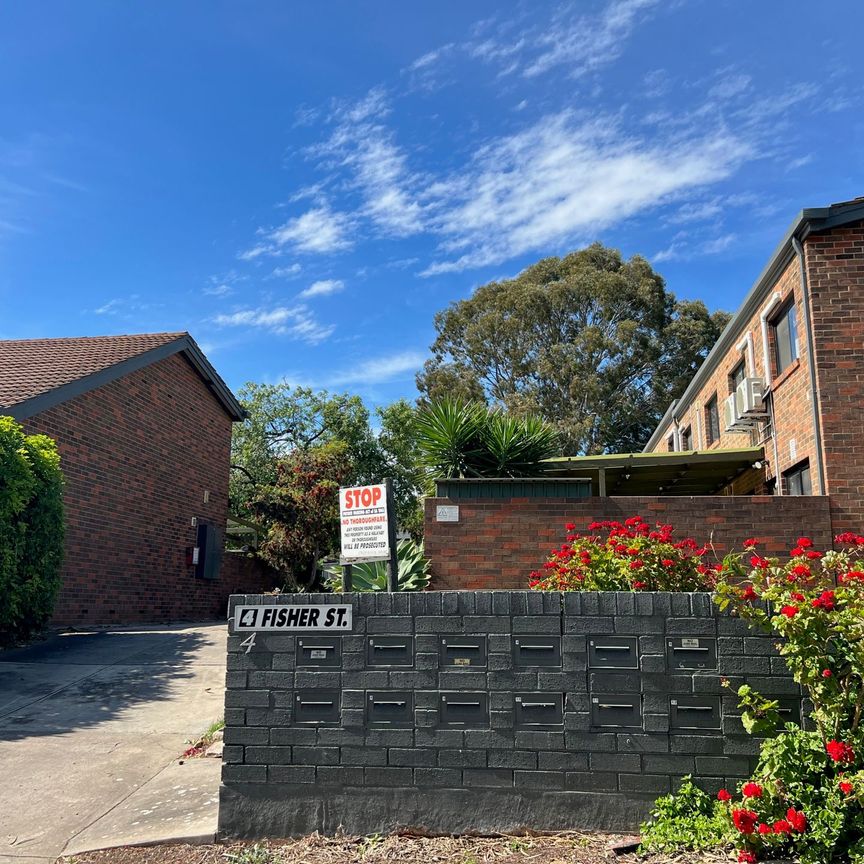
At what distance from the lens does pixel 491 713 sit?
4914 mm

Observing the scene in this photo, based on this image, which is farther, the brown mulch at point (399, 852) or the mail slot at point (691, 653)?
the mail slot at point (691, 653)

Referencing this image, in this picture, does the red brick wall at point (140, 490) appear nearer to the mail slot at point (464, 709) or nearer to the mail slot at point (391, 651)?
the mail slot at point (391, 651)

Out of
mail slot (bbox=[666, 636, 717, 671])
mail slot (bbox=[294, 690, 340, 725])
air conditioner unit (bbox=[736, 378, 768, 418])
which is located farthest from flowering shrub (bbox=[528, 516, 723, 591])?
air conditioner unit (bbox=[736, 378, 768, 418])

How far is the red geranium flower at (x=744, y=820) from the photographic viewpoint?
13.7ft

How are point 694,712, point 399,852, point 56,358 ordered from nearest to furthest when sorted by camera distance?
point 399,852 → point 694,712 → point 56,358

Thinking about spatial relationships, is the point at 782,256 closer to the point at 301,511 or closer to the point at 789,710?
the point at 789,710

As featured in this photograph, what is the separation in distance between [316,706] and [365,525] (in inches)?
58.4

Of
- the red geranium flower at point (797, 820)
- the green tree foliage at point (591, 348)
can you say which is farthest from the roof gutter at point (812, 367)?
the green tree foliage at point (591, 348)

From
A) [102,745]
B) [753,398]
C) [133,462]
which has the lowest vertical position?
[102,745]

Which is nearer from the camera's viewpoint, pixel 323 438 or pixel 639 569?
pixel 639 569

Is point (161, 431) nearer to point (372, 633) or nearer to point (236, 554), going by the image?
point (236, 554)

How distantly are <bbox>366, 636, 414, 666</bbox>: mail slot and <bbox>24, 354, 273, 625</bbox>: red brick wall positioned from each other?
9986 millimetres

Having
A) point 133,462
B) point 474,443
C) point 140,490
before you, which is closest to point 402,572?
point 474,443

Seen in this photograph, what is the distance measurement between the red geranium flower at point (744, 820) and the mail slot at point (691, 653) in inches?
33.6
